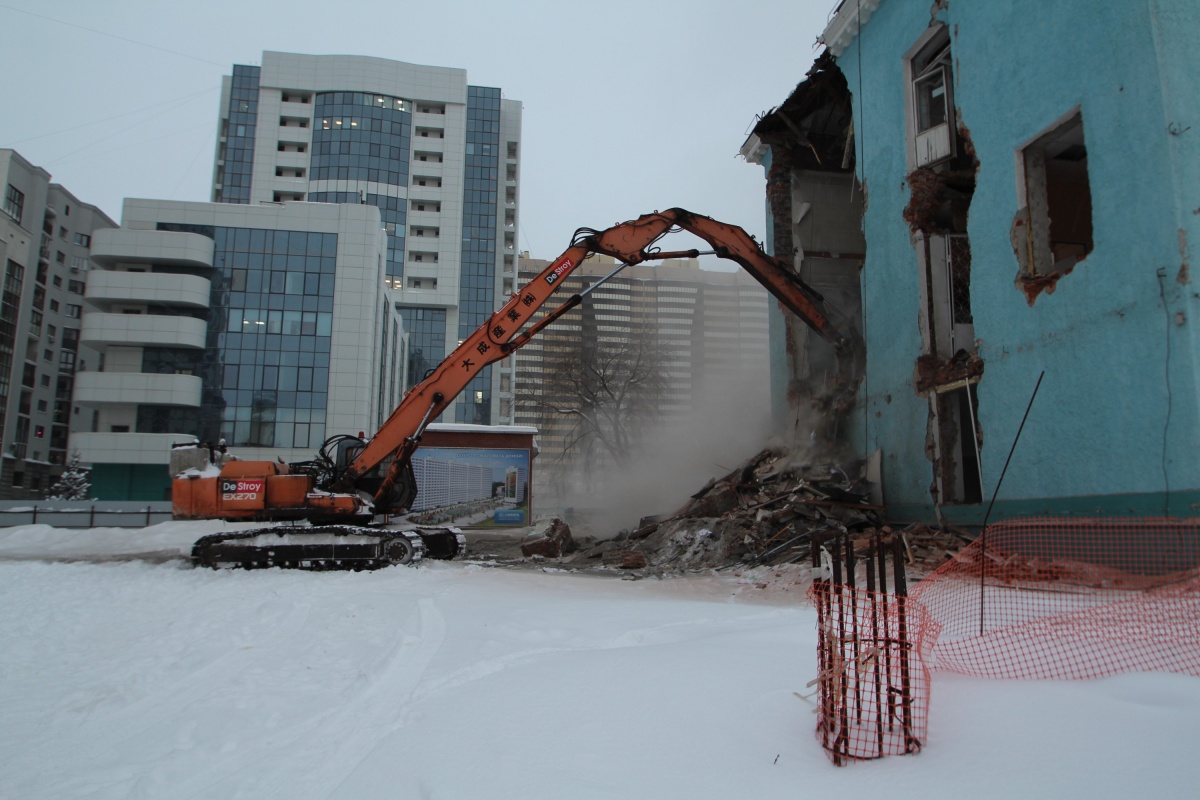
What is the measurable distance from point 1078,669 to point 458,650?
13.8 ft

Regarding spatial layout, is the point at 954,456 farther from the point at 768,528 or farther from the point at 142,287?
the point at 142,287

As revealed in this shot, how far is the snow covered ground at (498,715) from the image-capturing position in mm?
2979

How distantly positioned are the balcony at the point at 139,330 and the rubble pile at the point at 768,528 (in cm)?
3442

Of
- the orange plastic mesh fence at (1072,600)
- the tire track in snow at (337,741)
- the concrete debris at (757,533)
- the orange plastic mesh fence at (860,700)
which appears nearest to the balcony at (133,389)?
the concrete debris at (757,533)

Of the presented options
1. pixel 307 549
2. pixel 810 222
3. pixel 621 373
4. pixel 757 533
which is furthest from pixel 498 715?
pixel 621 373

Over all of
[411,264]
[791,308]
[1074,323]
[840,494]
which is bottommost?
[840,494]

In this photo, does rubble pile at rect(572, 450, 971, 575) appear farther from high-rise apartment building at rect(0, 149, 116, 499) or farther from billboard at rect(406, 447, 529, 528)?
high-rise apartment building at rect(0, 149, 116, 499)

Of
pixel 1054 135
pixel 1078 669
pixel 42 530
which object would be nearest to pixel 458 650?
pixel 1078 669

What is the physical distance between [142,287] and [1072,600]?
153ft

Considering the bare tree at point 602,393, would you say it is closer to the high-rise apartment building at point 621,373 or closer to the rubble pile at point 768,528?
the high-rise apartment building at point 621,373

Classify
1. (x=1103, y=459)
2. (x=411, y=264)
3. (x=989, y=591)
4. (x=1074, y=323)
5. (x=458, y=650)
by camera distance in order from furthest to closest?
(x=411, y=264)
(x=1074, y=323)
(x=1103, y=459)
(x=989, y=591)
(x=458, y=650)

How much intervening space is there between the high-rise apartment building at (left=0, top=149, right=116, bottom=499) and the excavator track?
161 feet

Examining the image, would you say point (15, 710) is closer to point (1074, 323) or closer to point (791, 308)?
point (1074, 323)

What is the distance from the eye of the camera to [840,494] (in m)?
13.7
